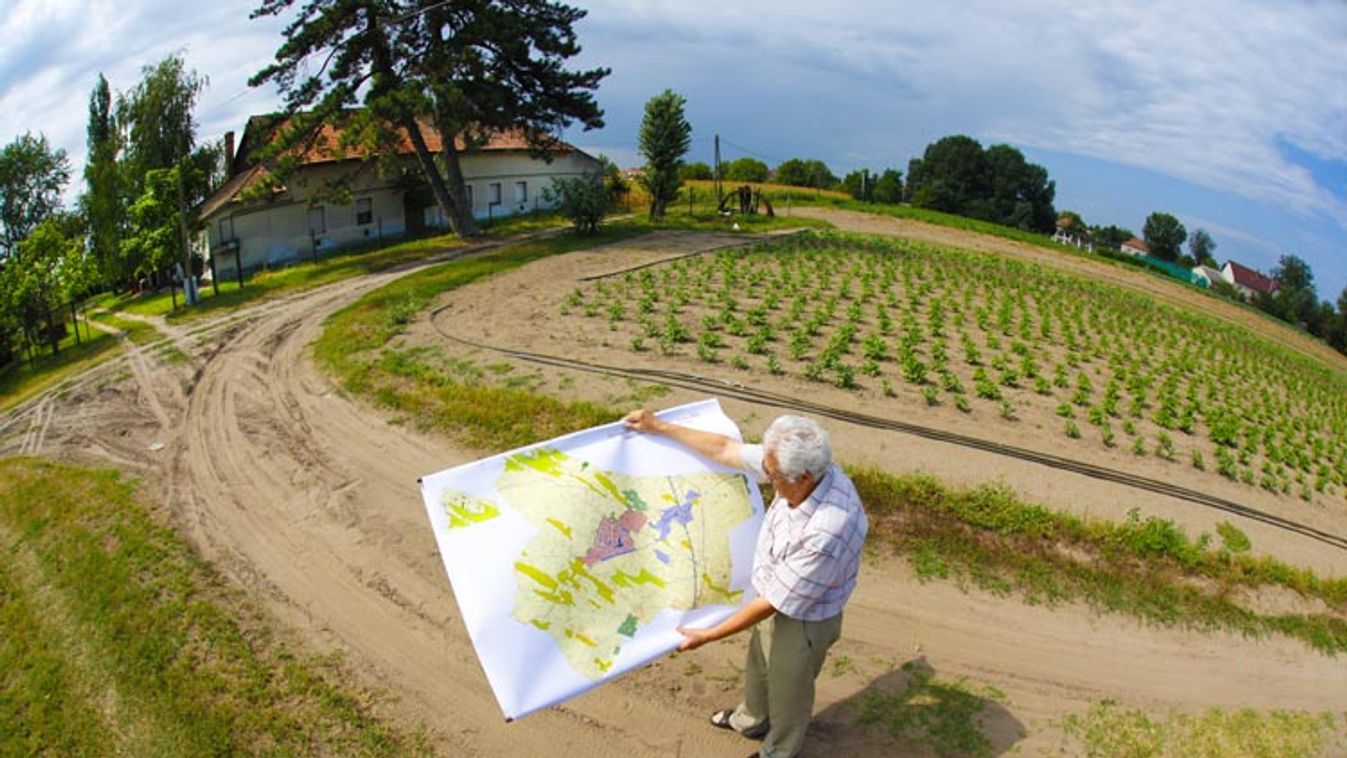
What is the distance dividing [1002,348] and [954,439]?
6.05 metres

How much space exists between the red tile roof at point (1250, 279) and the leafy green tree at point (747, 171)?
275ft

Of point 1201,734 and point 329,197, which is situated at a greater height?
point 329,197

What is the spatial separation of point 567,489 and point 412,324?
11479 mm

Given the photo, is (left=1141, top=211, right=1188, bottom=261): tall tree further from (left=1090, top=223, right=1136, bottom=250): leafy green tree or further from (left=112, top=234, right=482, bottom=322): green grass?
(left=112, top=234, right=482, bottom=322): green grass

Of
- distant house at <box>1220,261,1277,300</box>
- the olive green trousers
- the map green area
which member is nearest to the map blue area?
the map green area

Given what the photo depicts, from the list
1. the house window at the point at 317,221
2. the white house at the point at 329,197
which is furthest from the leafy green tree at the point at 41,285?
the house window at the point at 317,221

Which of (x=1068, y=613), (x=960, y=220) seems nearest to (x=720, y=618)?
(x=1068, y=613)

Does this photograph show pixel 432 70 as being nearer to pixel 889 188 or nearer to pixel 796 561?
pixel 796 561

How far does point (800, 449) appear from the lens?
421 cm

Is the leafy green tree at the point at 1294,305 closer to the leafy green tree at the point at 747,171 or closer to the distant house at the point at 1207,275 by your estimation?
the distant house at the point at 1207,275

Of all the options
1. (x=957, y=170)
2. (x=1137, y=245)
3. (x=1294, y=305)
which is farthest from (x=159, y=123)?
(x=1137, y=245)

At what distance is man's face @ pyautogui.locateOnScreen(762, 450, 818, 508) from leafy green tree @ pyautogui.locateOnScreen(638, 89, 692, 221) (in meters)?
29.0

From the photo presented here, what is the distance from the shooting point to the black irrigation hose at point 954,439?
10492mm

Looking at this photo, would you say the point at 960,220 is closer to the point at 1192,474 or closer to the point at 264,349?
the point at 1192,474
